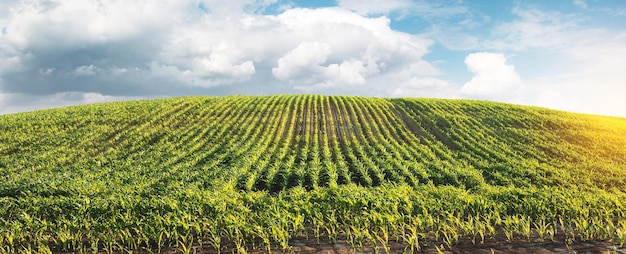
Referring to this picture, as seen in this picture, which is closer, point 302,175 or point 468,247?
point 468,247

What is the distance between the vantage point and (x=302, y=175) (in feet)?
61.6

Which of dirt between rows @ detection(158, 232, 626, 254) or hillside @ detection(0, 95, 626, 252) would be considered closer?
dirt between rows @ detection(158, 232, 626, 254)

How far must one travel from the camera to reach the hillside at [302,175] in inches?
310

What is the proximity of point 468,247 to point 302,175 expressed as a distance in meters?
12.2

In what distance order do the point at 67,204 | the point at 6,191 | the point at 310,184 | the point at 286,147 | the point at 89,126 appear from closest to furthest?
the point at 67,204, the point at 6,191, the point at 310,184, the point at 286,147, the point at 89,126

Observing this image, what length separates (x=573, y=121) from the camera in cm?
3603

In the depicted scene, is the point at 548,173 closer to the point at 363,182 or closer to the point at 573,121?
the point at 363,182

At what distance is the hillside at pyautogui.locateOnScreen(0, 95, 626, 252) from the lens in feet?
25.8

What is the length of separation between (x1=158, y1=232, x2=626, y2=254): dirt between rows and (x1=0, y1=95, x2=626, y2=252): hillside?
7.4 inches

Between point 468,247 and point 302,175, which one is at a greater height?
point 468,247

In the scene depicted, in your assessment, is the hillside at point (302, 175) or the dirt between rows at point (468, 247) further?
the hillside at point (302, 175)

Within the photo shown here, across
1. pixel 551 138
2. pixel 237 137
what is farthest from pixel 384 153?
pixel 551 138

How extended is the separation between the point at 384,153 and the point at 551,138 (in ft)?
51.4

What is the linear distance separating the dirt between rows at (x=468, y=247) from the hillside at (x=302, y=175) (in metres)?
0.19
